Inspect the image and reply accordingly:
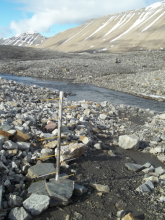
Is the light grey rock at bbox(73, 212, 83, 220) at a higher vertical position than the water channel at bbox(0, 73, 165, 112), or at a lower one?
lower

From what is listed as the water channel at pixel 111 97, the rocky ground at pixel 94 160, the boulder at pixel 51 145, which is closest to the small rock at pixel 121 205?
the rocky ground at pixel 94 160

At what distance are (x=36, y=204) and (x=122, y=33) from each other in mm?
93932

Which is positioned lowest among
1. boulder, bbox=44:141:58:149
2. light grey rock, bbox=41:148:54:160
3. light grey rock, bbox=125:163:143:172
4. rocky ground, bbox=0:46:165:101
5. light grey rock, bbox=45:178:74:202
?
light grey rock, bbox=125:163:143:172

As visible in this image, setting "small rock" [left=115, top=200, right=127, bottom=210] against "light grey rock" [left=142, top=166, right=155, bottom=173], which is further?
"light grey rock" [left=142, top=166, right=155, bottom=173]

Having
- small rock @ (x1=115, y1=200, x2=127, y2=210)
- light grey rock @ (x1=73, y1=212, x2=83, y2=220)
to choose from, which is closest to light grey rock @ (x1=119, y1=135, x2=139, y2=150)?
small rock @ (x1=115, y1=200, x2=127, y2=210)

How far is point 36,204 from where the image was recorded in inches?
132

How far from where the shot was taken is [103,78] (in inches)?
826

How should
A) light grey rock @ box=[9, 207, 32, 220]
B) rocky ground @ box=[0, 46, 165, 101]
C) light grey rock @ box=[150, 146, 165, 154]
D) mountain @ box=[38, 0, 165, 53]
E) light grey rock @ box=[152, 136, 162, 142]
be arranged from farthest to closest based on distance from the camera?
1. mountain @ box=[38, 0, 165, 53]
2. rocky ground @ box=[0, 46, 165, 101]
3. light grey rock @ box=[152, 136, 162, 142]
4. light grey rock @ box=[150, 146, 165, 154]
5. light grey rock @ box=[9, 207, 32, 220]

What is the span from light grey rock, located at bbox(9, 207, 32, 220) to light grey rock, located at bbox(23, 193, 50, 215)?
10 cm

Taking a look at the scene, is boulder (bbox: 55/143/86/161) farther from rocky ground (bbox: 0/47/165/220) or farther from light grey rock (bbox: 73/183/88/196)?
light grey rock (bbox: 73/183/88/196)

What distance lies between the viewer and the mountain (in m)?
67.2

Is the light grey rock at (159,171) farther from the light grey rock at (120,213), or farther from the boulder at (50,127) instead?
the boulder at (50,127)

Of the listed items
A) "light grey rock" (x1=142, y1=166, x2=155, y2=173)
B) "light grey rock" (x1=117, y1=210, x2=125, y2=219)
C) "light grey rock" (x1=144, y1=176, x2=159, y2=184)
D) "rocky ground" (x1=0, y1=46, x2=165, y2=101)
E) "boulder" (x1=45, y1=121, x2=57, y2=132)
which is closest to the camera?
"light grey rock" (x1=117, y1=210, x2=125, y2=219)

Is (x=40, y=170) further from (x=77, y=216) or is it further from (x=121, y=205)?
(x=121, y=205)
